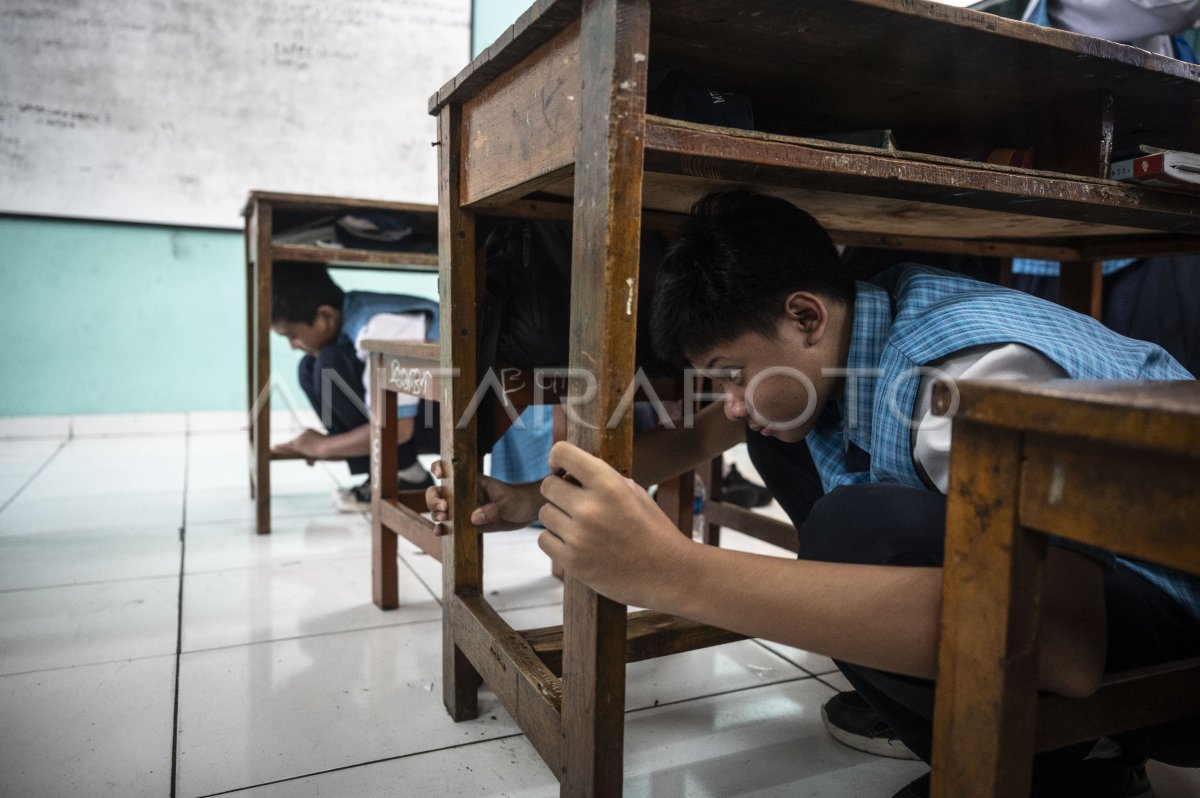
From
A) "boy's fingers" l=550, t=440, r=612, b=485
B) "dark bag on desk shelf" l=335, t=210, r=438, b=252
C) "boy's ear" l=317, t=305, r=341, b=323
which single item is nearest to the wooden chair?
"boy's fingers" l=550, t=440, r=612, b=485

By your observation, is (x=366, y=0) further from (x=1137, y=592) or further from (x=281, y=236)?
(x=1137, y=592)

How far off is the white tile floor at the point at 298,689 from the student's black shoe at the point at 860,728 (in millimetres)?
16

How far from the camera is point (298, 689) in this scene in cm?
115

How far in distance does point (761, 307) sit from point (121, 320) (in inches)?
148

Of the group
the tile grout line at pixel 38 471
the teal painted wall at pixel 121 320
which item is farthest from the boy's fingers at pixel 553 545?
the teal painted wall at pixel 121 320

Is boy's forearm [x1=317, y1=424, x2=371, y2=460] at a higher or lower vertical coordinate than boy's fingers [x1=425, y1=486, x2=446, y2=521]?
lower

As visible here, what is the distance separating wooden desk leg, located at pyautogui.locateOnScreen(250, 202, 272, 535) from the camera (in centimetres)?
196

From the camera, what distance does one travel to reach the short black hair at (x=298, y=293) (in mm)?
2328

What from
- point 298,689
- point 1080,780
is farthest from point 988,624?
point 298,689

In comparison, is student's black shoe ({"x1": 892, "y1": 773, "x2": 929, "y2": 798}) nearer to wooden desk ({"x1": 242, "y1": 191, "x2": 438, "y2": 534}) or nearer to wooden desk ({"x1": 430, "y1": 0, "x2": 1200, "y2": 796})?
wooden desk ({"x1": 430, "y1": 0, "x2": 1200, "y2": 796})

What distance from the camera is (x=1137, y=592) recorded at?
0.67 m

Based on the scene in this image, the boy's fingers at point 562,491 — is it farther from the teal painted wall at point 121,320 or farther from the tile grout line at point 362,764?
the teal painted wall at point 121,320

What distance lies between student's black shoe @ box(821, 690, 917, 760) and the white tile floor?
0.05 ft

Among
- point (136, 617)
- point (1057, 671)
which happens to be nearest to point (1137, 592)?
point (1057, 671)
